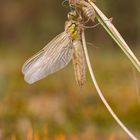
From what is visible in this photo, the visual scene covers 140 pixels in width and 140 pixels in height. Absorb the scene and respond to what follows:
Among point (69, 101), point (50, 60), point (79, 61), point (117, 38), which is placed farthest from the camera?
point (69, 101)

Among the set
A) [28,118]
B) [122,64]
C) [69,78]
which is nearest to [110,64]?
[122,64]

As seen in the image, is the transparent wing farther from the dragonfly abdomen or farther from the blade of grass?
the blade of grass

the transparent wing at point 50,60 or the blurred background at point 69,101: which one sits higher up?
the transparent wing at point 50,60

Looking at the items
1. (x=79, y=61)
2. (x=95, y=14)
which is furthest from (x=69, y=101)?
(x=95, y=14)

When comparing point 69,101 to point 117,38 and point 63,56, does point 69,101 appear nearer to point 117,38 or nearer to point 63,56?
point 63,56

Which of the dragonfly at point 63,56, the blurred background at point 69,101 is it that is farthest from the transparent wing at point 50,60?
the blurred background at point 69,101

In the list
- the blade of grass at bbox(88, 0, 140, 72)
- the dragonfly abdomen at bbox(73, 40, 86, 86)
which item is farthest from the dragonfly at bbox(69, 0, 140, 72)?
the dragonfly abdomen at bbox(73, 40, 86, 86)

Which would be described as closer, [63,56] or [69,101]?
[63,56]

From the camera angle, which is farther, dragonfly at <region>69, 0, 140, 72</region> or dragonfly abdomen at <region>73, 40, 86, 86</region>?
dragonfly abdomen at <region>73, 40, 86, 86</region>

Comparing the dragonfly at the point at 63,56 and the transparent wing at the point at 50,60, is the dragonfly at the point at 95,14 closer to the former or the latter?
the dragonfly at the point at 63,56
